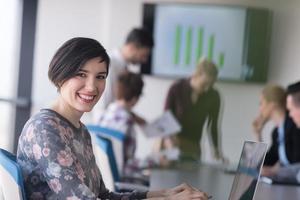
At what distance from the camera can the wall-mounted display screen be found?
582 cm

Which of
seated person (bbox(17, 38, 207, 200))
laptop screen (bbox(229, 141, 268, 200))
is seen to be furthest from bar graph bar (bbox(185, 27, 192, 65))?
seated person (bbox(17, 38, 207, 200))

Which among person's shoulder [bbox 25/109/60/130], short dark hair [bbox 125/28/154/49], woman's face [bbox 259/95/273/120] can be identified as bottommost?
woman's face [bbox 259/95/273/120]

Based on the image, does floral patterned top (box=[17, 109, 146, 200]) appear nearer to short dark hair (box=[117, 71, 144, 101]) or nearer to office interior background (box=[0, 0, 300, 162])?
short dark hair (box=[117, 71, 144, 101])

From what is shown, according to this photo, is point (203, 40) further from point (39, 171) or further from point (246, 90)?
point (39, 171)

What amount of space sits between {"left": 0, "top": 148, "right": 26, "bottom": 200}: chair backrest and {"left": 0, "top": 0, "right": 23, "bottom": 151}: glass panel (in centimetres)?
399

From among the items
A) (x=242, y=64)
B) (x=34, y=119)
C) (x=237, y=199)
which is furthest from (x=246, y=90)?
(x=34, y=119)

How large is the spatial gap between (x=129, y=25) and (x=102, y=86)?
4241mm

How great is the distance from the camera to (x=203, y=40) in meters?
5.90

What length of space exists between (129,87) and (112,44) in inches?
73.2

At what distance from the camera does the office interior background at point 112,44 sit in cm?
572

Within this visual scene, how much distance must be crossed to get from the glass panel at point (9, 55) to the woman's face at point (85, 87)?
3.92 metres

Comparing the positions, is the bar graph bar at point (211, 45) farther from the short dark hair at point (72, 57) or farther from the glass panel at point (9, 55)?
the short dark hair at point (72, 57)

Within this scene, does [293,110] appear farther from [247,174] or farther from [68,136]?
[68,136]

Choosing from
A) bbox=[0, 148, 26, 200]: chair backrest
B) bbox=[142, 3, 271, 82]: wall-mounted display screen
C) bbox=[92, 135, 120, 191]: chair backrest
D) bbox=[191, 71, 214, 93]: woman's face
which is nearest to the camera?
bbox=[0, 148, 26, 200]: chair backrest
